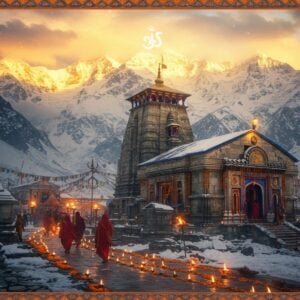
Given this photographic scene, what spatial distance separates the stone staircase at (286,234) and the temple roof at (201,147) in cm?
162

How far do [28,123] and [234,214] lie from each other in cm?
472

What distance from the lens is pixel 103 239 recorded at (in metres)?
7.25

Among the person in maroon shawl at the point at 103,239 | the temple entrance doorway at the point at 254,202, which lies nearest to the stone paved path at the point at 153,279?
the person in maroon shawl at the point at 103,239

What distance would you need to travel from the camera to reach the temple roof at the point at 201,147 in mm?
8508

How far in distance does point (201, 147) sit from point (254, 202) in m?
1.91

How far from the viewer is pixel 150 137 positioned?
11.4 meters

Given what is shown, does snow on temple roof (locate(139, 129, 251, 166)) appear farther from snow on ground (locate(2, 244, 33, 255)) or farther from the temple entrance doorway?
snow on ground (locate(2, 244, 33, 255))

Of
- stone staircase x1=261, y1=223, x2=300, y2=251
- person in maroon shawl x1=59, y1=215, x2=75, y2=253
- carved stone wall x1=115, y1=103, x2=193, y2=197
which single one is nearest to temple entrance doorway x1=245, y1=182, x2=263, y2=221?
stone staircase x1=261, y1=223, x2=300, y2=251

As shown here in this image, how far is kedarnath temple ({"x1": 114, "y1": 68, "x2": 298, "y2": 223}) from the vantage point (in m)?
8.65

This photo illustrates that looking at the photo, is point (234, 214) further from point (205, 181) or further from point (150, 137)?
point (150, 137)

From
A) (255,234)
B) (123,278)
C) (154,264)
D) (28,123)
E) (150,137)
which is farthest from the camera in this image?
(150,137)

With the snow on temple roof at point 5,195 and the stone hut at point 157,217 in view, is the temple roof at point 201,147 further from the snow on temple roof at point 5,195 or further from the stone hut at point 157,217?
the snow on temple roof at point 5,195

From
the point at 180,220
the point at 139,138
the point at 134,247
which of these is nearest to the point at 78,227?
the point at 134,247

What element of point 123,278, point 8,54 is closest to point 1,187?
point 8,54
